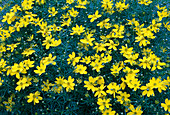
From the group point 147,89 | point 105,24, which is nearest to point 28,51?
point 105,24

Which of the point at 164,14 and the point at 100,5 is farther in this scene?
the point at 100,5

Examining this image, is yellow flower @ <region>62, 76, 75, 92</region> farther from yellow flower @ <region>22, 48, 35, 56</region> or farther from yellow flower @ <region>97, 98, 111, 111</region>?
yellow flower @ <region>22, 48, 35, 56</region>

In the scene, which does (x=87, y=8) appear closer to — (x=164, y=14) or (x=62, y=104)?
(x=164, y=14)

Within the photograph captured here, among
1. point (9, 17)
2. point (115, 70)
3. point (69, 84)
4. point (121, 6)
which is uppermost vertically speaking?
point (121, 6)

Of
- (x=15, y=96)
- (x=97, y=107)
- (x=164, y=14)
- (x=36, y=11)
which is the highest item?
(x=36, y=11)

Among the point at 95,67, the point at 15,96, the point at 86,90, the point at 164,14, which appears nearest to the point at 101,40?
the point at 95,67

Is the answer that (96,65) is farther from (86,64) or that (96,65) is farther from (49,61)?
(49,61)

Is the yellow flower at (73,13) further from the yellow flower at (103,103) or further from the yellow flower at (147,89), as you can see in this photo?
the yellow flower at (147,89)

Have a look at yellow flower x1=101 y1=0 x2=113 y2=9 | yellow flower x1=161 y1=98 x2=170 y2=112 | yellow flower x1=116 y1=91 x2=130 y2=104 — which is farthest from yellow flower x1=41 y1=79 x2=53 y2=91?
yellow flower x1=101 y1=0 x2=113 y2=9

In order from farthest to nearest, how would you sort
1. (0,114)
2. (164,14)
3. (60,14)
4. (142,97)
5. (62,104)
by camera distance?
(60,14) < (164,14) < (0,114) < (62,104) < (142,97)
